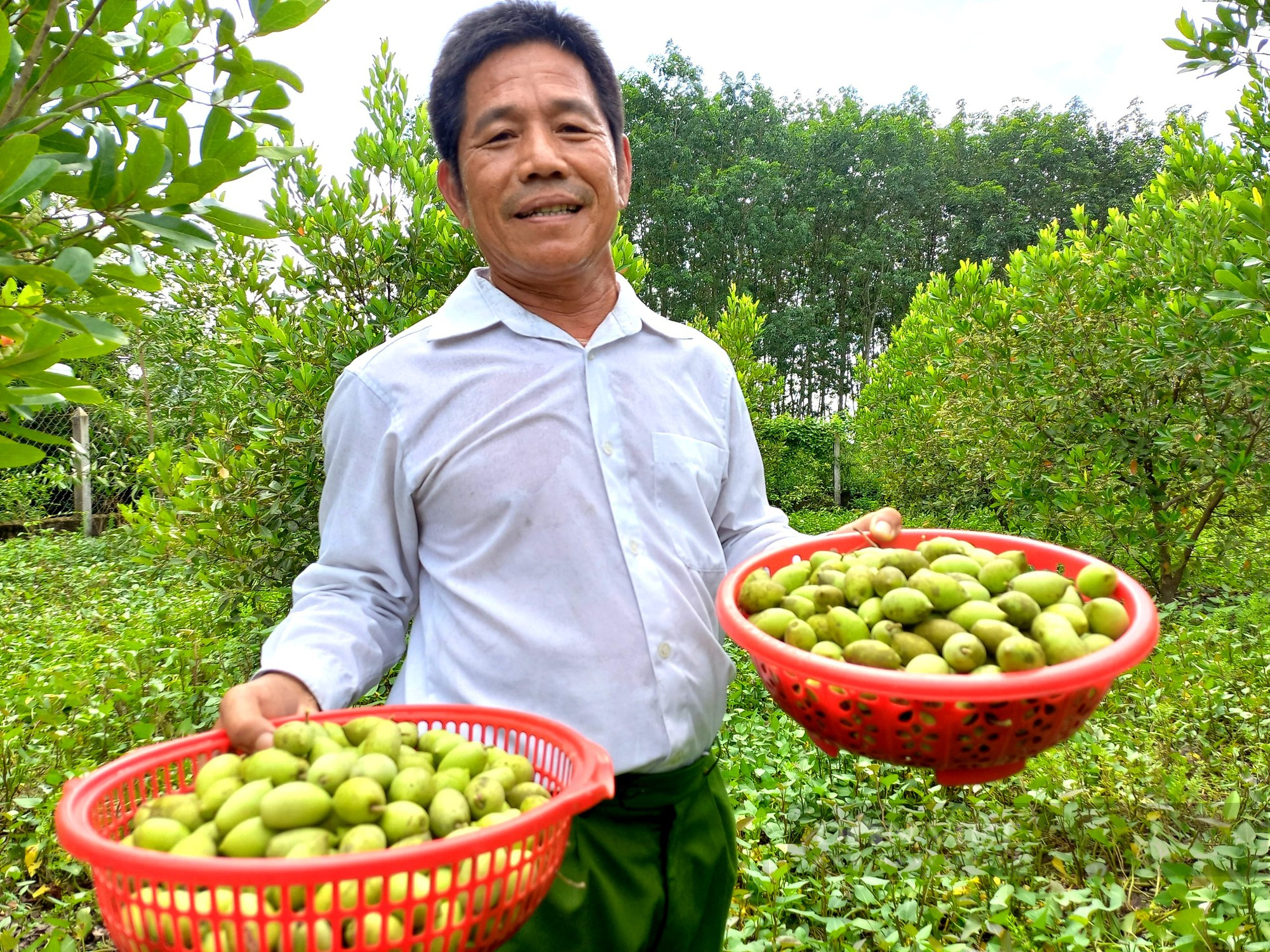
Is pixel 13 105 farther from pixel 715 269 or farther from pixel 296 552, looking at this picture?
pixel 715 269

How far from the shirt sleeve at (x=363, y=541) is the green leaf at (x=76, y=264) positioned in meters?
0.71

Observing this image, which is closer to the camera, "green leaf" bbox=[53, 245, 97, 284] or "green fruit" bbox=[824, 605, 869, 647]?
"green leaf" bbox=[53, 245, 97, 284]

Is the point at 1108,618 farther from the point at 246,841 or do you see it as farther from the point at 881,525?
the point at 246,841

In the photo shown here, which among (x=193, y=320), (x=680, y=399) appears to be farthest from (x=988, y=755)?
(x=193, y=320)

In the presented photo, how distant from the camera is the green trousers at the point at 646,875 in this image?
5.39 feet

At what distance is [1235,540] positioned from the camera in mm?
5949

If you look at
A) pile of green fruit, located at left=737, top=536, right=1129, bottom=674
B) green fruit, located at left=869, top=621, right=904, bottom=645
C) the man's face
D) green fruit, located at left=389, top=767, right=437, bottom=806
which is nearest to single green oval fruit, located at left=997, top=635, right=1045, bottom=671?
pile of green fruit, located at left=737, top=536, right=1129, bottom=674

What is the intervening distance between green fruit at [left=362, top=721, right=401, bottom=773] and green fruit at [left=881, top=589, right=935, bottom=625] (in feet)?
3.08

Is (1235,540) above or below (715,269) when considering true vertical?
below

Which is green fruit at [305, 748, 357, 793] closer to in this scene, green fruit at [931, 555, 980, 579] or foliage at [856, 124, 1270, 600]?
green fruit at [931, 555, 980, 579]

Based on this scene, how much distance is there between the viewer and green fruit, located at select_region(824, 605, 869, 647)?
158 centimetres

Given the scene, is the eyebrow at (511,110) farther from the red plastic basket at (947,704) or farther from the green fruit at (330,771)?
the green fruit at (330,771)

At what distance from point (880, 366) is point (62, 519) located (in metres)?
10.6

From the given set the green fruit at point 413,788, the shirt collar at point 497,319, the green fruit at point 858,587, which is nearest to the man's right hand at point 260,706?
the green fruit at point 413,788
